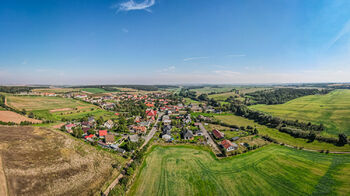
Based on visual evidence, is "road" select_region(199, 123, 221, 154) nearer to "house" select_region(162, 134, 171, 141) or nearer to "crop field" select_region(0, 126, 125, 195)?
"house" select_region(162, 134, 171, 141)

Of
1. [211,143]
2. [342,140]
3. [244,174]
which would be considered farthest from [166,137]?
[342,140]

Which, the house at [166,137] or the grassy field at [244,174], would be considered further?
the house at [166,137]

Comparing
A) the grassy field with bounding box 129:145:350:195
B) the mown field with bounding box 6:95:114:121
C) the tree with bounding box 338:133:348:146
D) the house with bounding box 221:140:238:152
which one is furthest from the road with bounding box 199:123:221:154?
the mown field with bounding box 6:95:114:121

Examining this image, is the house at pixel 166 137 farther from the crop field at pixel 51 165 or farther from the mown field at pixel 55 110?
the mown field at pixel 55 110

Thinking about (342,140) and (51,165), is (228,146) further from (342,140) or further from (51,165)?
(51,165)

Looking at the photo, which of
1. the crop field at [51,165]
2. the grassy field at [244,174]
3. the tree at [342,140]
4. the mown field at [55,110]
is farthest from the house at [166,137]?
the tree at [342,140]

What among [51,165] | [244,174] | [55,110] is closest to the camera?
[244,174]
